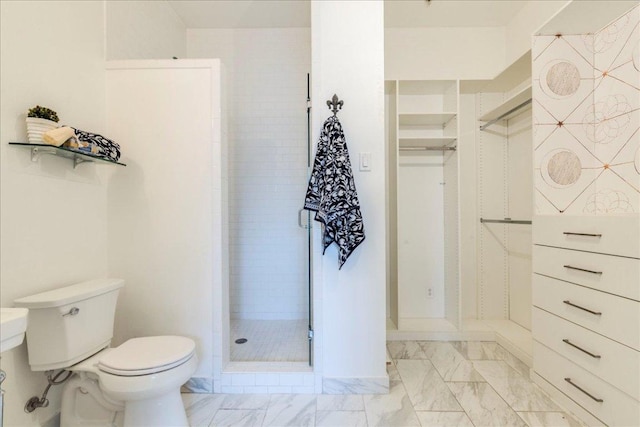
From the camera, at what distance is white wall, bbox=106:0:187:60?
1.88 metres

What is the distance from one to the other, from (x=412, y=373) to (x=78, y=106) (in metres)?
2.61

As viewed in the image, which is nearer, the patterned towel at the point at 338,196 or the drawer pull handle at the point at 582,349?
the drawer pull handle at the point at 582,349

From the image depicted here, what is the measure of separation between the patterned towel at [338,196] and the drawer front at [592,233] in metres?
1.11

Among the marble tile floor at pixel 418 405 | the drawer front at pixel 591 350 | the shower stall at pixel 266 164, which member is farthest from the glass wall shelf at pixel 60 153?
the drawer front at pixel 591 350

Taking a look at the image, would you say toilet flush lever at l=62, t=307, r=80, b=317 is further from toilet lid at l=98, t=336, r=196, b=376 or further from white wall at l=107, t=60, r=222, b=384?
white wall at l=107, t=60, r=222, b=384

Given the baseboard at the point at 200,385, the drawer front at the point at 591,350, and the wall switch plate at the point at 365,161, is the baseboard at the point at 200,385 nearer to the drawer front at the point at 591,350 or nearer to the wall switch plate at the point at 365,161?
the wall switch plate at the point at 365,161

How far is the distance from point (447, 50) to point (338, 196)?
204cm

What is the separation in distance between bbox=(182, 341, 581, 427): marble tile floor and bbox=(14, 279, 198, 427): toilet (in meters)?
0.33

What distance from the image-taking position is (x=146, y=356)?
1.36 meters

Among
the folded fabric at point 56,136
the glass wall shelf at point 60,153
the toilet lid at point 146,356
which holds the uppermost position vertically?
the folded fabric at point 56,136

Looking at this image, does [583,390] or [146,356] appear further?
[583,390]

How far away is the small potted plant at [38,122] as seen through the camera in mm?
1310

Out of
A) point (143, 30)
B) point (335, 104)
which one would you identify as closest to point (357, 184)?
point (335, 104)

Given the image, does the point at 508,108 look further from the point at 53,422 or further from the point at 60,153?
the point at 53,422
